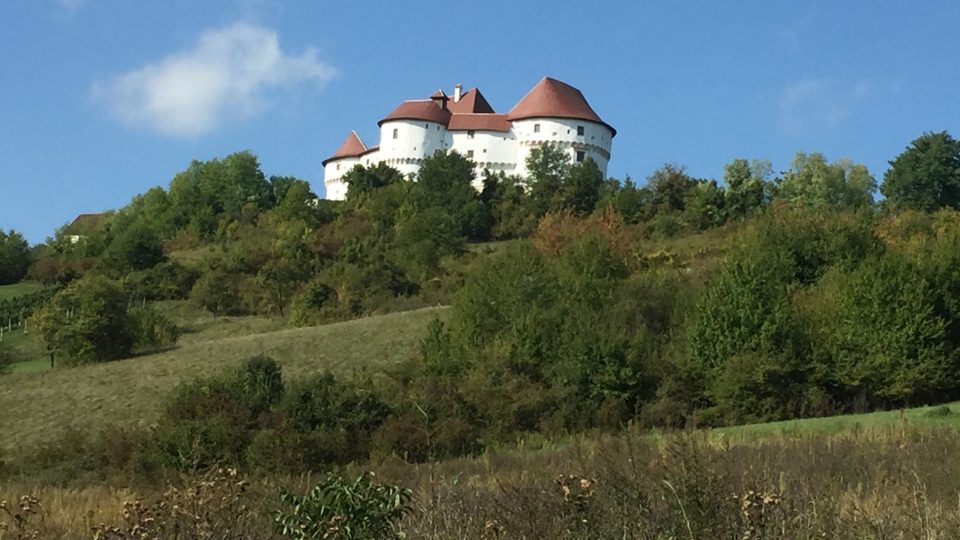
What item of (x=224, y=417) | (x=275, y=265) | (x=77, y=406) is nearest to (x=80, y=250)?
(x=275, y=265)

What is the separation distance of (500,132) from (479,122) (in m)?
2.16

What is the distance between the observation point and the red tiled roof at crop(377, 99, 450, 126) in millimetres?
94812

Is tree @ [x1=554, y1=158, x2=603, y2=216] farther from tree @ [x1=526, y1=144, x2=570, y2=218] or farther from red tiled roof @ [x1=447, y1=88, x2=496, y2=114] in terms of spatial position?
red tiled roof @ [x1=447, y1=88, x2=496, y2=114]

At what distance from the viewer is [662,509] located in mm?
5871

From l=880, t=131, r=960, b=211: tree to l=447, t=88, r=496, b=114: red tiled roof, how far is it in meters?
37.9

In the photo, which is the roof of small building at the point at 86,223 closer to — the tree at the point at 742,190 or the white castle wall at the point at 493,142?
the white castle wall at the point at 493,142

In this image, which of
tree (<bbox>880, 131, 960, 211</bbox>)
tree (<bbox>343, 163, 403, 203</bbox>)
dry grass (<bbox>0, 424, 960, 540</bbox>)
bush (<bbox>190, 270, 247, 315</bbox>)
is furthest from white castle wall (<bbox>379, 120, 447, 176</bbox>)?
Result: dry grass (<bbox>0, 424, 960, 540</bbox>)

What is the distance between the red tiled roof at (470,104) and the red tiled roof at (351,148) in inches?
359

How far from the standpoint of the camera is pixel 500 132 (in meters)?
94.6

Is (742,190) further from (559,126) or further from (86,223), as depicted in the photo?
(86,223)

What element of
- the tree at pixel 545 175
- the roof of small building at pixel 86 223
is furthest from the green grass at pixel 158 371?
the roof of small building at pixel 86 223

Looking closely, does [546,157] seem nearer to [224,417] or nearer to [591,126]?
[591,126]

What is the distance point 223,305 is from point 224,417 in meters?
41.3

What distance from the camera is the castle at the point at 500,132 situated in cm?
9406
